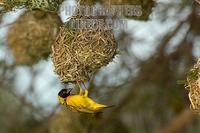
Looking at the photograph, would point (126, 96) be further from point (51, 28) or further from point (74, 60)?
point (74, 60)

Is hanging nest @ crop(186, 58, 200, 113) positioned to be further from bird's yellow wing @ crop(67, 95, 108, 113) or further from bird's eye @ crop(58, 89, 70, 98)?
bird's eye @ crop(58, 89, 70, 98)

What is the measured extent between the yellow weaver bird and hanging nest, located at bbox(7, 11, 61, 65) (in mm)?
688

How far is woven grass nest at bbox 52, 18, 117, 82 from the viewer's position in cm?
244

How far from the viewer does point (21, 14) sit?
3201 millimetres

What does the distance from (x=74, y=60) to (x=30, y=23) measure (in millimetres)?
882

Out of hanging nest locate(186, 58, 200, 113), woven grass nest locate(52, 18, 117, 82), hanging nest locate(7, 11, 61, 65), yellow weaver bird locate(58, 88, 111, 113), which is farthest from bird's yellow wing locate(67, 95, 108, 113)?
hanging nest locate(7, 11, 61, 65)

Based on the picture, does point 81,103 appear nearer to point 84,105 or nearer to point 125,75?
point 84,105

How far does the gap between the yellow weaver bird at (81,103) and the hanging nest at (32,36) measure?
0.69 meters

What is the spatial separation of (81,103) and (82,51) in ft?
0.81

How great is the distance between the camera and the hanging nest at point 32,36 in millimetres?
3143

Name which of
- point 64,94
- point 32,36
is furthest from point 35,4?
point 32,36

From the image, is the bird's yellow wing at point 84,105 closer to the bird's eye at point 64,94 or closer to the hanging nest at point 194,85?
the bird's eye at point 64,94

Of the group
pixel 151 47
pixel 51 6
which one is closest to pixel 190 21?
pixel 151 47

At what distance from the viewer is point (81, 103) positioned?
2395mm
